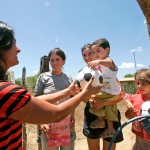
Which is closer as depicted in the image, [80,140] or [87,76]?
[87,76]

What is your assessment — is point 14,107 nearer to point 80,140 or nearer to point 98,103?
point 98,103

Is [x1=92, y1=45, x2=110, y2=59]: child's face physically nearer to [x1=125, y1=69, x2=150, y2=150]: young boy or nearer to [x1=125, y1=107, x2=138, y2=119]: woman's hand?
[x1=125, y1=69, x2=150, y2=150]: young boy

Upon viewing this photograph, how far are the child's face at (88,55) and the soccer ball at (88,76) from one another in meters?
0.82

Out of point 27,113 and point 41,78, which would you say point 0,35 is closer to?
point 27,113

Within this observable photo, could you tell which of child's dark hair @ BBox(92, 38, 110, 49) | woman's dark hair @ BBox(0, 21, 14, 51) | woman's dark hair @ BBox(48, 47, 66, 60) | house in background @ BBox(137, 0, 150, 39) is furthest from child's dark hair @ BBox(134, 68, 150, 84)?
woman's dark hair @ BBox(0, 21, 14, 51)

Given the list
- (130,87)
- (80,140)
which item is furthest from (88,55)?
(130,87)

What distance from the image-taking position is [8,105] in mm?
1592

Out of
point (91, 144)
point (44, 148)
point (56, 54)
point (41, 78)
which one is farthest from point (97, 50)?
point (44, 148)

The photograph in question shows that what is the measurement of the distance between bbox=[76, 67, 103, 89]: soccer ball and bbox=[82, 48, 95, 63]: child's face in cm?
82

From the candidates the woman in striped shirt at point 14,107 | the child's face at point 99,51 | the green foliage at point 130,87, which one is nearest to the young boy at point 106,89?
the child's face at point 99,51

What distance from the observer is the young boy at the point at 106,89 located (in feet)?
11.3

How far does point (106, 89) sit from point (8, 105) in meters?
2.02

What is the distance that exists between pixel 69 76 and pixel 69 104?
2.10 m

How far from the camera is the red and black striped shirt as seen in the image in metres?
1.59
